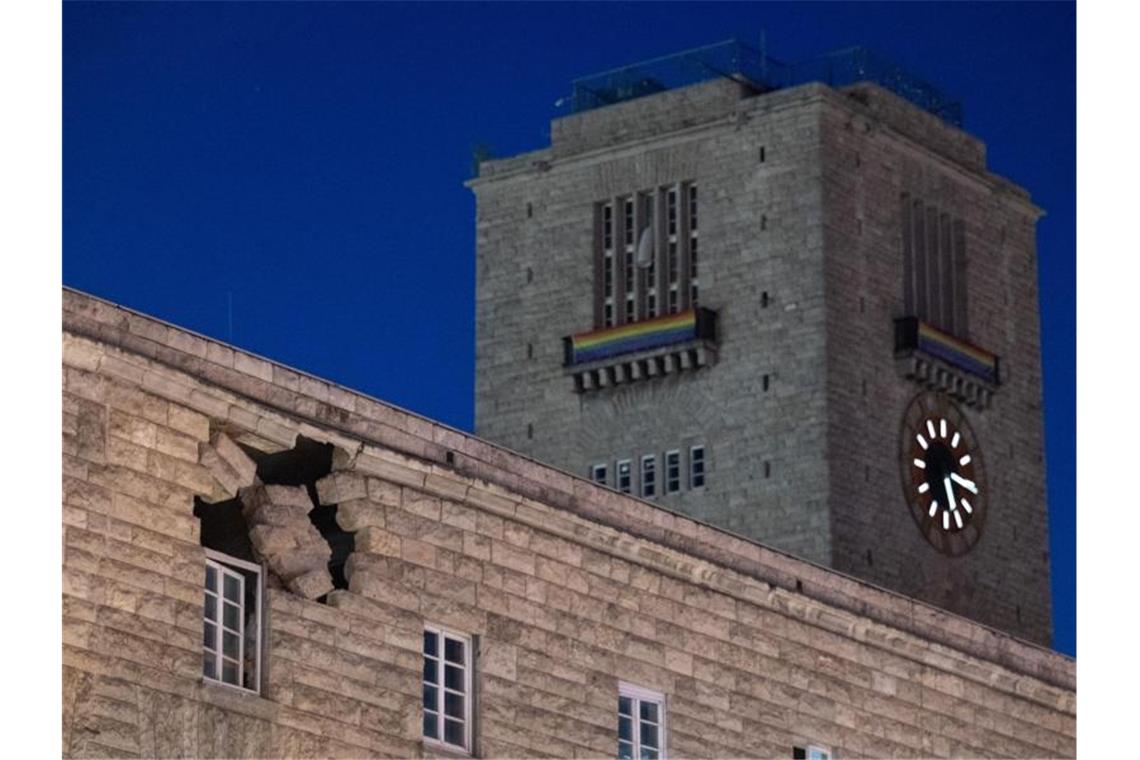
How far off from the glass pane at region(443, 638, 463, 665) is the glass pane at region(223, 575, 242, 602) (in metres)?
3.43

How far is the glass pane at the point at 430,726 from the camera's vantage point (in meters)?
38.6

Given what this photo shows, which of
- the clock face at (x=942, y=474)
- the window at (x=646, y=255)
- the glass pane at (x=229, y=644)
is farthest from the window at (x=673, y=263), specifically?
the glass pane at (x=229, y=644)

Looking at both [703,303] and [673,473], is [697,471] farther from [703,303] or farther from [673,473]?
[703,303]

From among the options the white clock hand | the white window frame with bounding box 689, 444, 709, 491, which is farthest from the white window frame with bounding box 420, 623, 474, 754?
the white clock hand

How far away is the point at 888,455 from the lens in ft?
245

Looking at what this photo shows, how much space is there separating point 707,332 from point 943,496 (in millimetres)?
6691

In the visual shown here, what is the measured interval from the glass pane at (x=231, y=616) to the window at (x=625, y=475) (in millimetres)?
38121

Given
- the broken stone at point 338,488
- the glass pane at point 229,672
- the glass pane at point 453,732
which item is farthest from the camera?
the glass pane at point 453,732

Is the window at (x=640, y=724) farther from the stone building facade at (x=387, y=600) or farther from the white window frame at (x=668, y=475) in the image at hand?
the white window frame at (x=668, y=475)

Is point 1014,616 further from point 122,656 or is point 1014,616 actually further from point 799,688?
point 122,656

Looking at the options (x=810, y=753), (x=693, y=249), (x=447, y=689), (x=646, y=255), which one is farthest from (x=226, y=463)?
(x=646, y=255)

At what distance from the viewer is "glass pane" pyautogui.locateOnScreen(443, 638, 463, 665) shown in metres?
39.0

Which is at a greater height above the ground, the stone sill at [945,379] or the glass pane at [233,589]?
the stone sill at [945,379]
